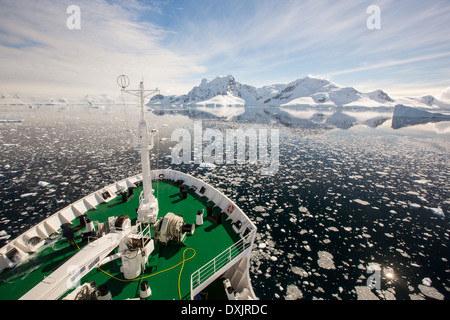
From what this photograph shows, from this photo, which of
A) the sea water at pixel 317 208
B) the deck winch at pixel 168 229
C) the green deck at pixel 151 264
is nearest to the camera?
the green deck at pixel 151 264

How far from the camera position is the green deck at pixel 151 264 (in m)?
8.38

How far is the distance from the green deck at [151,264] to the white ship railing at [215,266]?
0.98ft

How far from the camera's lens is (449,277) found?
41.8ft

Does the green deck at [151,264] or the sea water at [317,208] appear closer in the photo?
the green deck at [151,264]

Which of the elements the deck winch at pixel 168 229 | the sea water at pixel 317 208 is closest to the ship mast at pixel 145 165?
the deck winch at pixel 168 229


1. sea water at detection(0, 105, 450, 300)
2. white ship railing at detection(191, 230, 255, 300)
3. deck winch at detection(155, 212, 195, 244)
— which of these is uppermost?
deck winch at detection(155, 212, 195, 244)

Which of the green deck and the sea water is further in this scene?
the sea water

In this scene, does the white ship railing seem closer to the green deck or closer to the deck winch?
the green deck

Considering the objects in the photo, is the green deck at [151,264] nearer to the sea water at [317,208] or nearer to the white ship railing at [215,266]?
the white ship railing at [215,266]

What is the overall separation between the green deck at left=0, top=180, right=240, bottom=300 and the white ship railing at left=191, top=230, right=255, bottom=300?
0.30 m

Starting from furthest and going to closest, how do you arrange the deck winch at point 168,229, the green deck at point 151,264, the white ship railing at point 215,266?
1. the deck winch at point 168,229
2. the white ship railing at point 215,266
3. the green deck at point 151,264

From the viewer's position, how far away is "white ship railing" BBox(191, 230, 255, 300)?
28.0 feet

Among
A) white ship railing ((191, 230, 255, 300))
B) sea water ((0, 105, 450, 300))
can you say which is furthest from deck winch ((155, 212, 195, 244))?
sea water ((0, 105, 450, 300))

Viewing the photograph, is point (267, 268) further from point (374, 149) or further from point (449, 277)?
point (374, 149)
